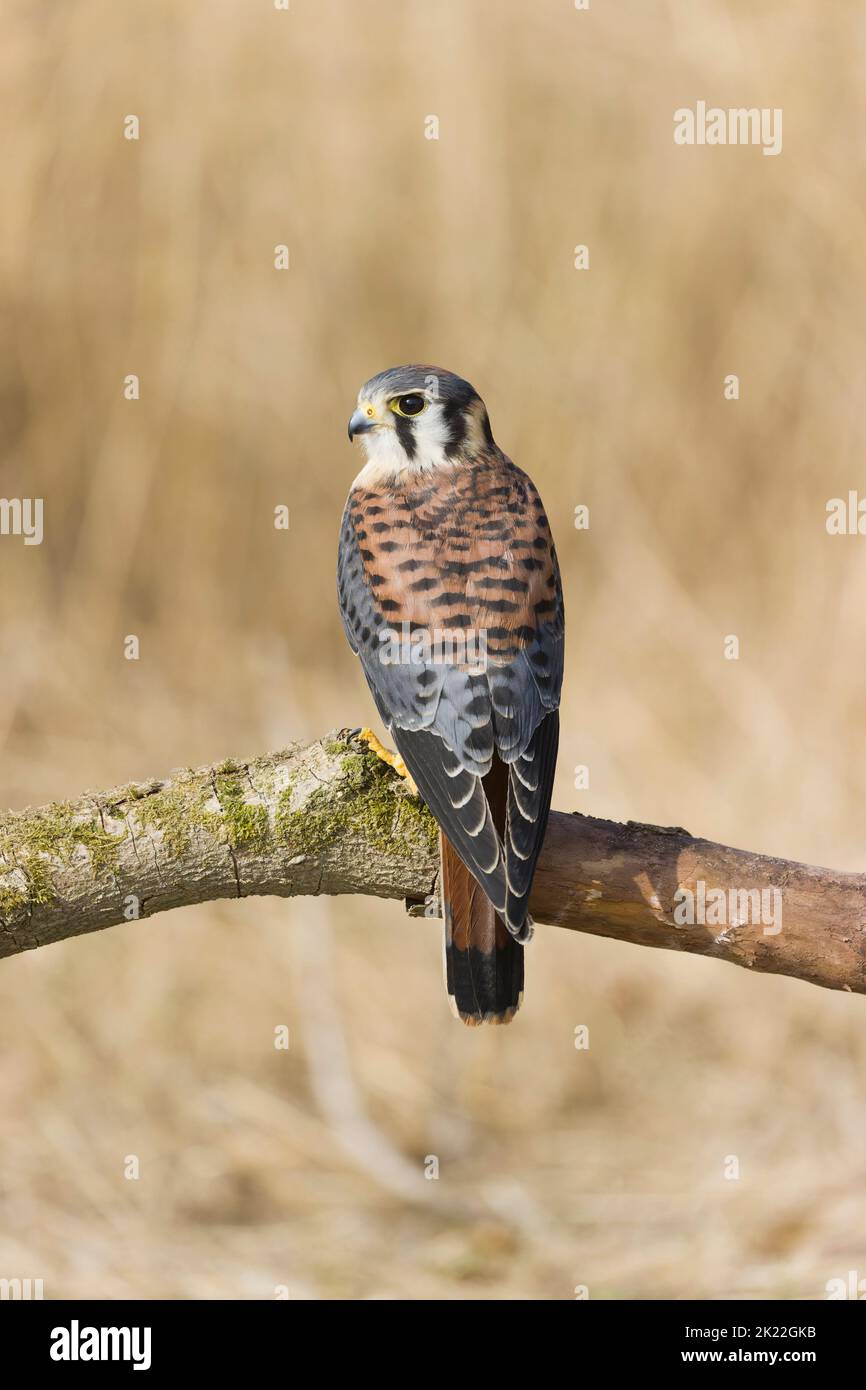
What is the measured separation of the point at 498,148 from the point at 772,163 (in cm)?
99

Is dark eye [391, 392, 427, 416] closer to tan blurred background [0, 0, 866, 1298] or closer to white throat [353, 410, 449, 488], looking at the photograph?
white throat [353, 410, 449, 488]

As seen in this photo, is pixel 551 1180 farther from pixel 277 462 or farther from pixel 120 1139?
pixel 277 462

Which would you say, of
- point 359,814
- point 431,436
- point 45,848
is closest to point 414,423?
point 431,436

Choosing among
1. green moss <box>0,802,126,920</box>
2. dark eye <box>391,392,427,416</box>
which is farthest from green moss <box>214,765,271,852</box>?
dark eye <box>391,392,427,416</box>

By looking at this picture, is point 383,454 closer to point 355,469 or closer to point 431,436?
point 431,436

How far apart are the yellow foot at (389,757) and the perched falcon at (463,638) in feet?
0.11

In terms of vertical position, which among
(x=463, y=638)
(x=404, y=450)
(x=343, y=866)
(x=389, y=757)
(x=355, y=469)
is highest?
(x=355, y=469)

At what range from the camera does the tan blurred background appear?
203 inches

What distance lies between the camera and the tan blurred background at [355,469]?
515 cm

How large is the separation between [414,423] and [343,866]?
3.37 ft

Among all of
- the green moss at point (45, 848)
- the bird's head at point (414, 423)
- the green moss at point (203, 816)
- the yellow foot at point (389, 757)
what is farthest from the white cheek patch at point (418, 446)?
the green moss at point (45, 848)

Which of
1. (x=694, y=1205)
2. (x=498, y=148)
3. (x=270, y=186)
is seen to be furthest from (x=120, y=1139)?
(x=498, y=148)

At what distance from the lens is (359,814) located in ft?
8.48

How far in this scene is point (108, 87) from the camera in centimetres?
528
